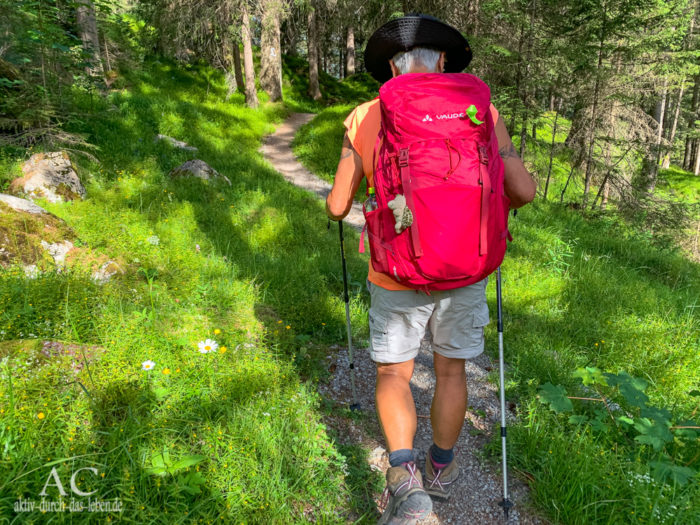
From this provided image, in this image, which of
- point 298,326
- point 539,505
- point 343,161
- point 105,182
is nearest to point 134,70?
point 105,182

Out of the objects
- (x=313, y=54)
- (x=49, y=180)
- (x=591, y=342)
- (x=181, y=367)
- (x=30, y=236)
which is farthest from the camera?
(x=313, y=54)

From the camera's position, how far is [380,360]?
2162 millimetres

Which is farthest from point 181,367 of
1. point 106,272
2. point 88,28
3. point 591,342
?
point 88,28

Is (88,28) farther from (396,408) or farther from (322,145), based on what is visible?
(396,408)

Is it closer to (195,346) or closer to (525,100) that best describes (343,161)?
(195,346)

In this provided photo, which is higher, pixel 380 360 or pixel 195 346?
pixel 380 360

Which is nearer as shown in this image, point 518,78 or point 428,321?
point 428,321

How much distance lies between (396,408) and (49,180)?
226 inches

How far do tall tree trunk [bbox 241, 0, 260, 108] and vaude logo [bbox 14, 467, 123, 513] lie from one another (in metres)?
13.9

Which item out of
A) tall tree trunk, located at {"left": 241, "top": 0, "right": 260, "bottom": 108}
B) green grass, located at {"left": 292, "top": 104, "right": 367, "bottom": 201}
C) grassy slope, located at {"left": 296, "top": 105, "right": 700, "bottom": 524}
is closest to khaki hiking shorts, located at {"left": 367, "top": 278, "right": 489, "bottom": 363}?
grassy slope, located at {"left": 296, "top": 105, "right": 700, "bottom": 524}

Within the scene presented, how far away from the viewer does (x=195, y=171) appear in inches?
291

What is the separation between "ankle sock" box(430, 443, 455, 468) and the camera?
2373mm

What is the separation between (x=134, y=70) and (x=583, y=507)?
1391 cm

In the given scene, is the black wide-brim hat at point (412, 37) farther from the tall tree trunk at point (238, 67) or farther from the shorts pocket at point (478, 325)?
the tall tree trunk at point (238, 67)
